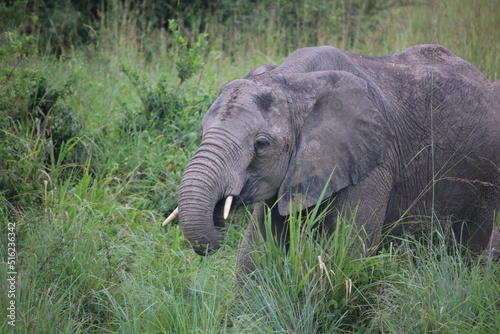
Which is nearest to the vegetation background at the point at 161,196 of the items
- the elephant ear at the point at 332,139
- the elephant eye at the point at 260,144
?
the elephant ear at the point at 332,139

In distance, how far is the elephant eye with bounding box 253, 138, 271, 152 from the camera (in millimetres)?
4167

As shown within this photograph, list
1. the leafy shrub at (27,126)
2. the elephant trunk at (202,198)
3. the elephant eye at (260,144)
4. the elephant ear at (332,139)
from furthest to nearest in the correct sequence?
the leafy shrub at (27,126)
the elephant ear at (332,139)
the elephant eye at (260,144)
the elephant trunk at (202,198)

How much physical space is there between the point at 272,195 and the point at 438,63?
182 cm

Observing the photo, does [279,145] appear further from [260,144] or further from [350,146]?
[350,146]

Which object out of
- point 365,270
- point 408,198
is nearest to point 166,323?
point 365,270

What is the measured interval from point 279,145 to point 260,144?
13cm

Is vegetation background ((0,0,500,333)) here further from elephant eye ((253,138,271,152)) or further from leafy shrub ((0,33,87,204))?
elephant eye ((253,138,271,152))

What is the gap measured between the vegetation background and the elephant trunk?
1.16 ft

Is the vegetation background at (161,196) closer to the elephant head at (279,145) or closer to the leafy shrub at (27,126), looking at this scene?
the leafy shrub at (27,126)

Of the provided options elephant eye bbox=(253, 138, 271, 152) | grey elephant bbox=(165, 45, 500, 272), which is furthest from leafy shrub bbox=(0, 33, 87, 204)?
elephant eye bbox=(253, 138, 271, 152)

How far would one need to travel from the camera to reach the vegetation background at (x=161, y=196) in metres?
3.96

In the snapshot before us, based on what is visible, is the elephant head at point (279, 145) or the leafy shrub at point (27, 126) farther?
the leafy shrub at point (27, 126)

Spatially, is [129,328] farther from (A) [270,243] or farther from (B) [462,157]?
(B) [462,157]

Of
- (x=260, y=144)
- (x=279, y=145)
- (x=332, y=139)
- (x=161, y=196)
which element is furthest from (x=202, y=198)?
(x=161, y=196)
